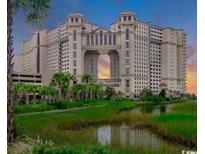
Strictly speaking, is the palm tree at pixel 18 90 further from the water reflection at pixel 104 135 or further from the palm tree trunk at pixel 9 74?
the water reflection at pixel 104 135

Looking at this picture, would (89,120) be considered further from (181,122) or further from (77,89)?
(181,122)

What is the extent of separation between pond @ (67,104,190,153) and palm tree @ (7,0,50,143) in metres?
0.41

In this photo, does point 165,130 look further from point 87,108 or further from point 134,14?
point 134,14

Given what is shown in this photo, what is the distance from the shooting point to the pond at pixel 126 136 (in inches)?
123

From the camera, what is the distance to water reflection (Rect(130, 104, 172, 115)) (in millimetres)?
3192

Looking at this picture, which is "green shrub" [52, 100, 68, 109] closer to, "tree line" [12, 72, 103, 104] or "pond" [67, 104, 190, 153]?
"tree line" [12, 72, 103, 104]

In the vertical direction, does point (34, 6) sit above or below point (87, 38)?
above

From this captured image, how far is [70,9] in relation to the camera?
332 cm

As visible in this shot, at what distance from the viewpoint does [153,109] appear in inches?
127
